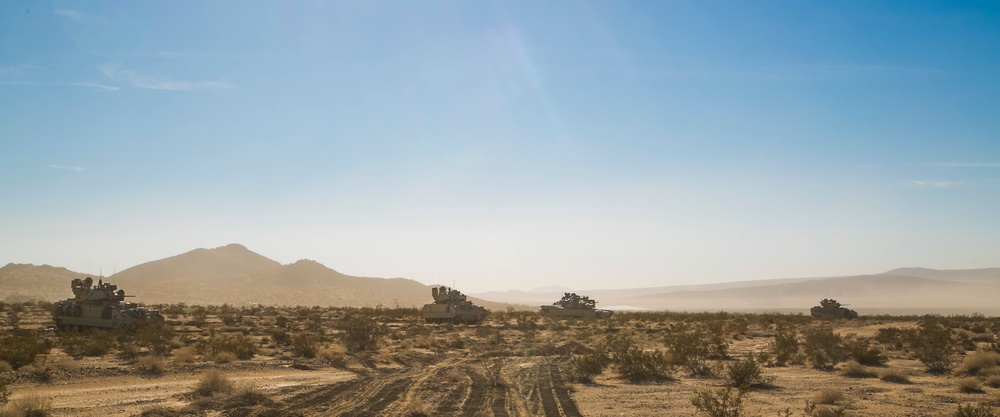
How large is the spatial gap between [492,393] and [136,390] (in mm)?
8525

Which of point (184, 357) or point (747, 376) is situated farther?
point (184, 357)

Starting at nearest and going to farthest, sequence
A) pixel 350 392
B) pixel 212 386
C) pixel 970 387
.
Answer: pixel 212 386, pixel 970 387, pixel 350 392

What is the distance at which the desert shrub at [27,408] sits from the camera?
10977 mm

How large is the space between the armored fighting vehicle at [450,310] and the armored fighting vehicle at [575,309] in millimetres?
9346

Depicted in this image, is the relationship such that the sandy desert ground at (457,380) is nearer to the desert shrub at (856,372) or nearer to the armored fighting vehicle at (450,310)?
the desert shrub at (856,372)

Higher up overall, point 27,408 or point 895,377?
point 27,408

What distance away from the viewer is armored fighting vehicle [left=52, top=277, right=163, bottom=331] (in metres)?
28.7

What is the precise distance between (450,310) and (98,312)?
21.7 meters

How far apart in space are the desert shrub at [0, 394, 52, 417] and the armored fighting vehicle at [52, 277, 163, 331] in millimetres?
18765

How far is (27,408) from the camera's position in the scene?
1145cm

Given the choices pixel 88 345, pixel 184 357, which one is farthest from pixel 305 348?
pixel 88 345

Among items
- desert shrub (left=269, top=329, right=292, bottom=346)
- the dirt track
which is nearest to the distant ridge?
desert shrub (left=269, top=329, right=292, bottom=346)

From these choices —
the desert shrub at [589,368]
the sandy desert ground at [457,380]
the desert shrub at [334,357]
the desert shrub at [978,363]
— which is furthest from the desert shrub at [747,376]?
the desert shrub at [334,357]

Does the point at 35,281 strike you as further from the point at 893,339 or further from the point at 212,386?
the point at 893,339
